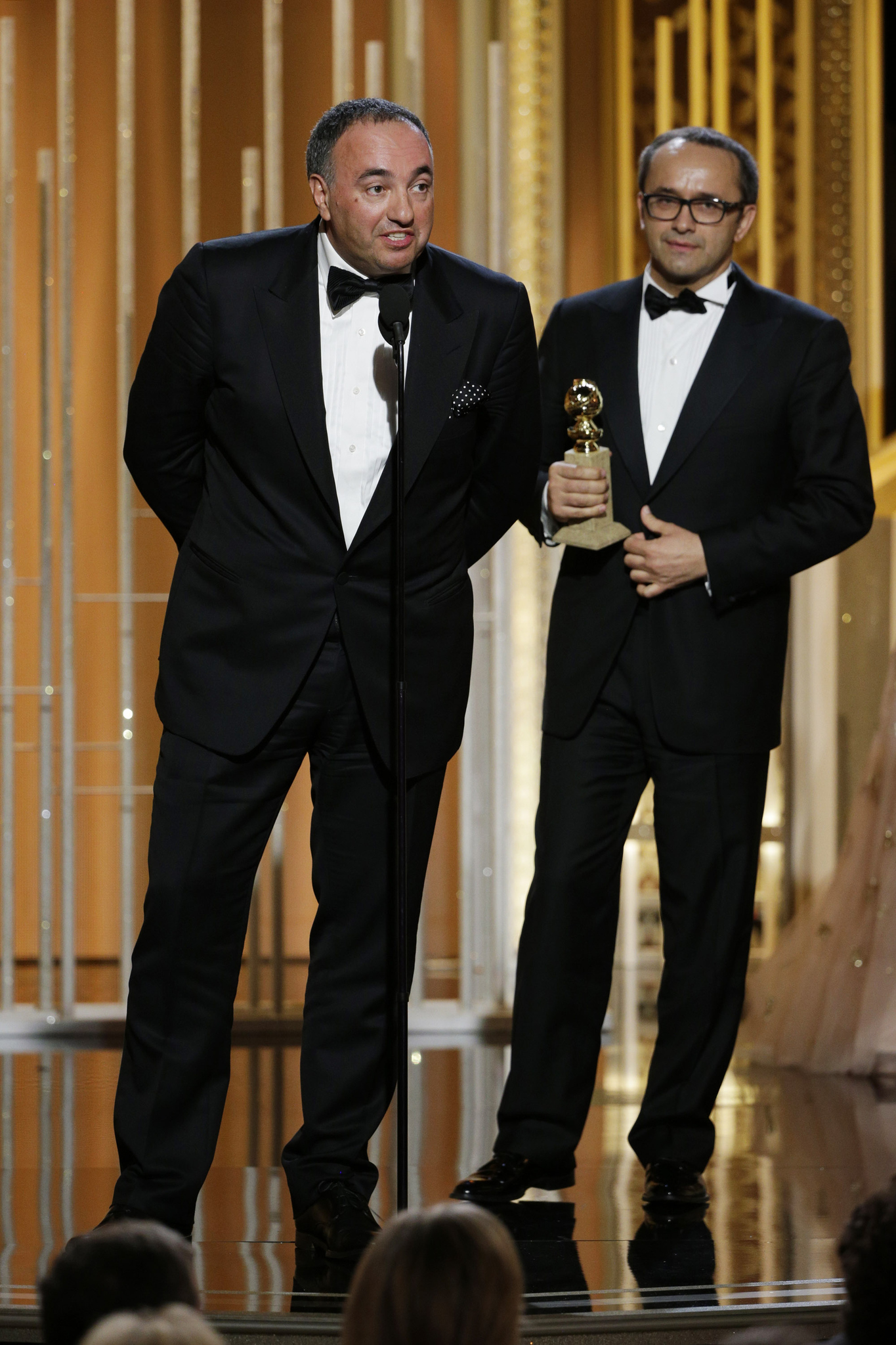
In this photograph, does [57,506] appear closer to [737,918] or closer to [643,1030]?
[643,1030]

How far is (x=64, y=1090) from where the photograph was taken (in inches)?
146

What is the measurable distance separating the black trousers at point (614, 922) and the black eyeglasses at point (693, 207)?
Answer: 0.64 meters

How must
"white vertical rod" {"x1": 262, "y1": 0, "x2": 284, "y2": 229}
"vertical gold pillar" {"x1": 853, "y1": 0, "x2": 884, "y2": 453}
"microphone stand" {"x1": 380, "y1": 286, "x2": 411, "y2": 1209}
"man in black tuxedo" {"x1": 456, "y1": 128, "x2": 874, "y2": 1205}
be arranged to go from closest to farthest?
"microphone stand" {"x1": 380, "y1": 286, "x2": 411, "y2": 1209} → "man in black tuxedo" {"x1": 456, "y1": 128, "x2": 874, "y2": 1205} → "white vertical rod" {"x1": 262, "y1": 0, "x2": 284, "y2": 229} → "vertical gold pillar" {"x1": 853, "y1": 0, "x2": 884, "y2": 453}

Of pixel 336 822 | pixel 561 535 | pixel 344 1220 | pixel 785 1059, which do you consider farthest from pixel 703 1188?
pixel 785 1059

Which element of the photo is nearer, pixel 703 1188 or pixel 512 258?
pixel 703 1188

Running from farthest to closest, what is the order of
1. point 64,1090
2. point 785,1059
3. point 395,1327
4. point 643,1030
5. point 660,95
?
point 660,95 < point 643,1030 < point 785,1059 < point 64,1090 < point 395,1327

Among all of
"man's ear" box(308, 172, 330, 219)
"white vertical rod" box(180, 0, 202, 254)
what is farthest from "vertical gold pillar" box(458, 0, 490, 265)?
"man's ear" box(308, 172, 330, 219)

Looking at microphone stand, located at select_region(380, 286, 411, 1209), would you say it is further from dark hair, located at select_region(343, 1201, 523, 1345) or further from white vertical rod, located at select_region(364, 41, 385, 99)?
white vertical rod, located at select_region(364, 41, 385, 99)

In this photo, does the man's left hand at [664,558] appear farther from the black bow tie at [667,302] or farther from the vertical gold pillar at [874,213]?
the vertical gold pillar at [874,213]

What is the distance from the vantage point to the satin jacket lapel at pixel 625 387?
112 inches

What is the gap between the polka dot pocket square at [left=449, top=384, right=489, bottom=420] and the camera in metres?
2.45

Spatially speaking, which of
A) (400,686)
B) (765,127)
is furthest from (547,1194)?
(765,127)

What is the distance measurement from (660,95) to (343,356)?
3444 millimetres

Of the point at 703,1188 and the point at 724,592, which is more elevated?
the point at 724,592
